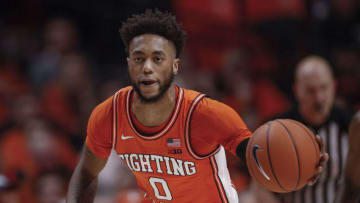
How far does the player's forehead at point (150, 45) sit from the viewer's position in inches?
135

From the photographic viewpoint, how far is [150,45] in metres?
3.44

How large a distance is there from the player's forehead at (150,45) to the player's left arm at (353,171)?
4.46ft

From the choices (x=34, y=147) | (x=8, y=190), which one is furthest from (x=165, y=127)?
(x=34, y=147)

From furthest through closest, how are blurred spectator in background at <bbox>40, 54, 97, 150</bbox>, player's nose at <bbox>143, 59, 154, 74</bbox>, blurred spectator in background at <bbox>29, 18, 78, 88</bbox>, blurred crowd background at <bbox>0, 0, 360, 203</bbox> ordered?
blurred spectator in background at <bbox>29, 18, 78, 88</bbox>
blurred spectator in background at <bbox>40, 54, 97, 150</bbox>
blurred crowd background at <bbox>0, 0, 360, 203</bbox>
player's nose at <bbox>143, 59, 154, 74</bbox>

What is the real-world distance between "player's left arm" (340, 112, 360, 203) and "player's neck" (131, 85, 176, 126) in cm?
125

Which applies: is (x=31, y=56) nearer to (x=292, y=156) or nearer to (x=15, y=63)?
(x=15, y=63)

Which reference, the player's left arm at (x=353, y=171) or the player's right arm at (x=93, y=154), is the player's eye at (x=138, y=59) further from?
the player's left arm at (x=353, y=171)

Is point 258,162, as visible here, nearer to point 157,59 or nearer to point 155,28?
point 157,59

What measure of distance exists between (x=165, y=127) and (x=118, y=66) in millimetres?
5331

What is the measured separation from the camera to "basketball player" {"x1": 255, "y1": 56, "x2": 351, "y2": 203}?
473 cm

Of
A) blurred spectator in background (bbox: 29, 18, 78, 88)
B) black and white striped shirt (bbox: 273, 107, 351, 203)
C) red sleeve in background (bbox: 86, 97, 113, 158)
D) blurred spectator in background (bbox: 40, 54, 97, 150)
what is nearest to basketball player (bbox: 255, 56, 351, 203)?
black and white striped shirt (bbox: 273, 107, 351, 203)

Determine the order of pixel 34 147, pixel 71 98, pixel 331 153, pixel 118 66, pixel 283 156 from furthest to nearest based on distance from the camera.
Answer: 1. pixel 118 66
2. pixel 71 98
3. pixel 34 147
4. pixel 331 153
5. pixel 283 156

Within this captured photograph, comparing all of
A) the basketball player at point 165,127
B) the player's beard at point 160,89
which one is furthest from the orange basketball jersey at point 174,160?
the player's beard at point 160,89

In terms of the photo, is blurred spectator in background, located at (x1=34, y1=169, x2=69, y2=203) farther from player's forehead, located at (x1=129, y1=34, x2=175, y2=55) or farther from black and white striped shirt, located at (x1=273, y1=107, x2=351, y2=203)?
player's forehead, located at (x1=129, y1=34, x2=175, y2=55)
